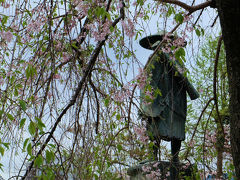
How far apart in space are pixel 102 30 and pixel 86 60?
230mm

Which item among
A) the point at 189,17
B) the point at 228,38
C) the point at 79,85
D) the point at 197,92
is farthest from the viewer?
the point at 197,92

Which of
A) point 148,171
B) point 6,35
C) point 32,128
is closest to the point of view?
point 32,128

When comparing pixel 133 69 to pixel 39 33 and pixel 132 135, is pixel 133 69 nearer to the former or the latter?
pixel 132 135

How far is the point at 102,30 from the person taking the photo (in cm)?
228

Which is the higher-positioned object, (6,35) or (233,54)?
(6,35)

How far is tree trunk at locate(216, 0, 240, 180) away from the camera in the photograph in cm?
152

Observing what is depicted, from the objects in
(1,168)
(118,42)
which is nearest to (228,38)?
(118,42)

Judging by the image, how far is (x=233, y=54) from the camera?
1564mm

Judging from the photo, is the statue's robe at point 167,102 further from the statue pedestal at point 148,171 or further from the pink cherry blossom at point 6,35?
the pink cherry blossom at point 6,35

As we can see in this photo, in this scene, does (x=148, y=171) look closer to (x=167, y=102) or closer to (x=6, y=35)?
(x=167, y=102)

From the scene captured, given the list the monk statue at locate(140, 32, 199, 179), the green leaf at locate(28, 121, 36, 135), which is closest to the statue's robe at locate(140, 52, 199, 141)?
the monk statue at locate(140, 32, 199, 179)

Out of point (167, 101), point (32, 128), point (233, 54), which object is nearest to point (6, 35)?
point (32, 128)

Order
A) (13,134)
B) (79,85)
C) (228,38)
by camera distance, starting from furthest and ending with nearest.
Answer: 1. (79,85)
2. (13,134)
3. (228,38)

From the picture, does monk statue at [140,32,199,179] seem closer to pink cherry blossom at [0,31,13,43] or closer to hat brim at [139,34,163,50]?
hat brim at [139,34,163,50]
